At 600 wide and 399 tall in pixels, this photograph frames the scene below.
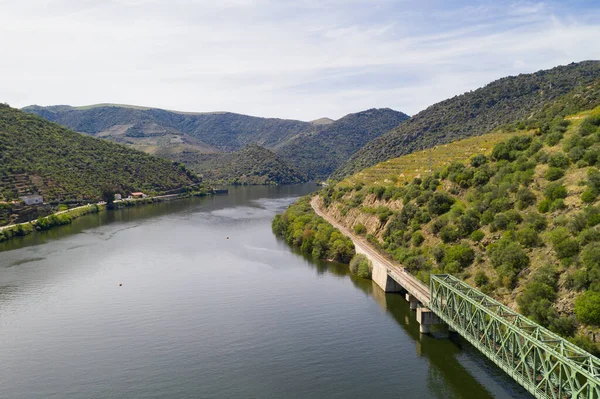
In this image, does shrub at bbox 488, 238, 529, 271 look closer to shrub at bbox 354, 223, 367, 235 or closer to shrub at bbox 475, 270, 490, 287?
shrub at bbox 475, 270, 490, 287

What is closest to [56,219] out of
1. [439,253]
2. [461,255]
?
[439,253]

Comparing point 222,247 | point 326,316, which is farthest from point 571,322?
point 222,247

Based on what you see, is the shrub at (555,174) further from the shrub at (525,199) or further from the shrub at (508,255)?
the shrub at (508,255)

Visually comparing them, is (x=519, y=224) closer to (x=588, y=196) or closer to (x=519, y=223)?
(x=519, y=223)

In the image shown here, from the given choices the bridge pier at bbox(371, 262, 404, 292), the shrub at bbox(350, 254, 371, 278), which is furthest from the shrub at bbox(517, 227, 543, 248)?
the shrub at bbox(350, 254, 371, 278)

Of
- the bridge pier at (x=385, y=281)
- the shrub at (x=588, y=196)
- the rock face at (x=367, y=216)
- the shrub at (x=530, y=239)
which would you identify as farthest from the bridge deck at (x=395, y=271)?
the shrub at (x=588, y=196)

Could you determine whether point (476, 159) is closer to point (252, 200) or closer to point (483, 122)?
point (483, 122)
